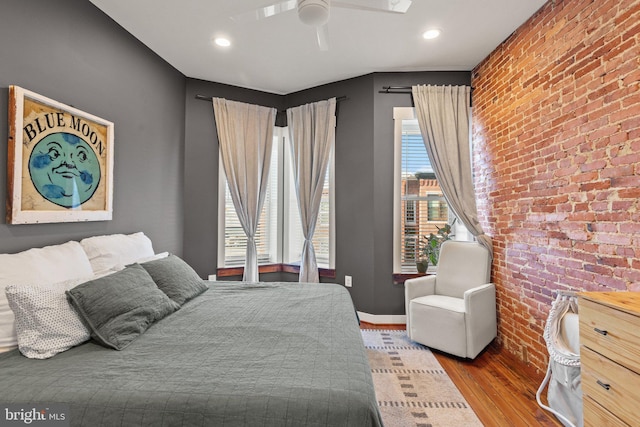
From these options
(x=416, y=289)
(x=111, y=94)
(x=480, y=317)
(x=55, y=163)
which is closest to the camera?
(x=55, y=163)

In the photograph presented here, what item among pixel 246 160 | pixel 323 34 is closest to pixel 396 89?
pixel 323 34

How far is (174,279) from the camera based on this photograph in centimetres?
231

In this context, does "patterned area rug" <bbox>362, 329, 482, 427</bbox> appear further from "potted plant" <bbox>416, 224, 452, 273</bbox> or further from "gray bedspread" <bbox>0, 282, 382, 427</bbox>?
"potted plant" <bbox>416, 224, 452, 273</bbox>

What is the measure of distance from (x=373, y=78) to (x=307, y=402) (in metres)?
3.56

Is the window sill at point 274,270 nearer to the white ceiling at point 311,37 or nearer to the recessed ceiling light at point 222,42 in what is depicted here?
the white ceiling at point 311,37

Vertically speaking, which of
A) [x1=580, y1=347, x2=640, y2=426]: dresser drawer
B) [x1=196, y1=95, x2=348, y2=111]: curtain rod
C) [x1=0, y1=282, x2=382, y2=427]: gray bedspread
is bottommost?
[x1=580, y1=347, x2=640, y2=426]: dresser drawer

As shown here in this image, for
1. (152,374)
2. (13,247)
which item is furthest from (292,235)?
(152,374)

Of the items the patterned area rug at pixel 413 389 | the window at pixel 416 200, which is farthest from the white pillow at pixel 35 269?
the window at pixel 416 200

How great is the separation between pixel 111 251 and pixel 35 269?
640 millimetres

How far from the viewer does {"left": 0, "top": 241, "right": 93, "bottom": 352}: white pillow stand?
1.50 metres

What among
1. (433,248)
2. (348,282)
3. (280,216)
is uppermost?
(280,216)

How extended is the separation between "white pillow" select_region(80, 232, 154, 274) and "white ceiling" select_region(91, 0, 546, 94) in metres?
1.86

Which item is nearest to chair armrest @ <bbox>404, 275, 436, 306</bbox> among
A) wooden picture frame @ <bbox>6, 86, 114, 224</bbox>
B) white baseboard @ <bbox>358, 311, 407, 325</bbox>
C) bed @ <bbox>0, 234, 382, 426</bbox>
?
white baseboard @ <bbox>358, 311, 407, 325</bbox>

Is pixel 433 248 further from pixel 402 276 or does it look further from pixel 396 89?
pixel 396 89
